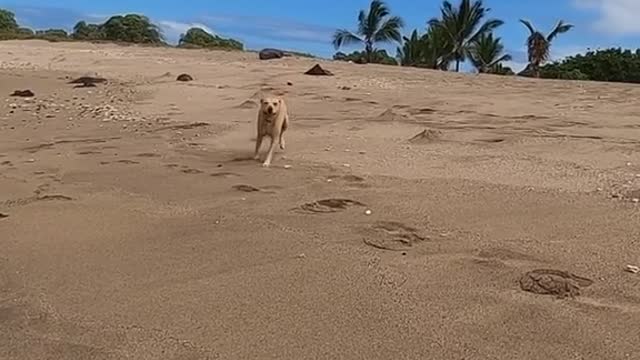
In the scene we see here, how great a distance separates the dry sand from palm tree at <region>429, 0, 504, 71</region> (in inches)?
1018

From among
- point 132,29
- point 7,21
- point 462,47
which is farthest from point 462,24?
point 7,21

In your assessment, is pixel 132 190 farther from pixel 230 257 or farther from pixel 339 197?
pixel 230 257

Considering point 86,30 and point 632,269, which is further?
point 86,30

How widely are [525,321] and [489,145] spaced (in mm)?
4656

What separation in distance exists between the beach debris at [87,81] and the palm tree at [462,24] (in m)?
21.9

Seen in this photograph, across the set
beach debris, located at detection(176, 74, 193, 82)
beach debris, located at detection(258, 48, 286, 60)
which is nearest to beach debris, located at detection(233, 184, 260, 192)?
beach debris, located at detection(176, 74, 193, 82)

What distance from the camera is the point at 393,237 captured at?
476 cm

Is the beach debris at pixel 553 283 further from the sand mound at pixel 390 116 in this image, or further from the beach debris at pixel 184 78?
the beach debris at pixel 184 78

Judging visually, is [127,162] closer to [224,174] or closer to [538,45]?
[224,174]

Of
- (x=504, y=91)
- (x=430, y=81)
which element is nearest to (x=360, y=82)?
(x=430, y=81)

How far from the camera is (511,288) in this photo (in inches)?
152

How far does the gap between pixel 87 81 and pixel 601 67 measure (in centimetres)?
2733

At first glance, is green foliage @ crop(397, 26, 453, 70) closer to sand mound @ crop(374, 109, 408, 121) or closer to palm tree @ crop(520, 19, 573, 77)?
palm tree @ crop(520, 19, 573, 77)

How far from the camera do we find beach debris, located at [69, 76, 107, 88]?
51.2 feet
